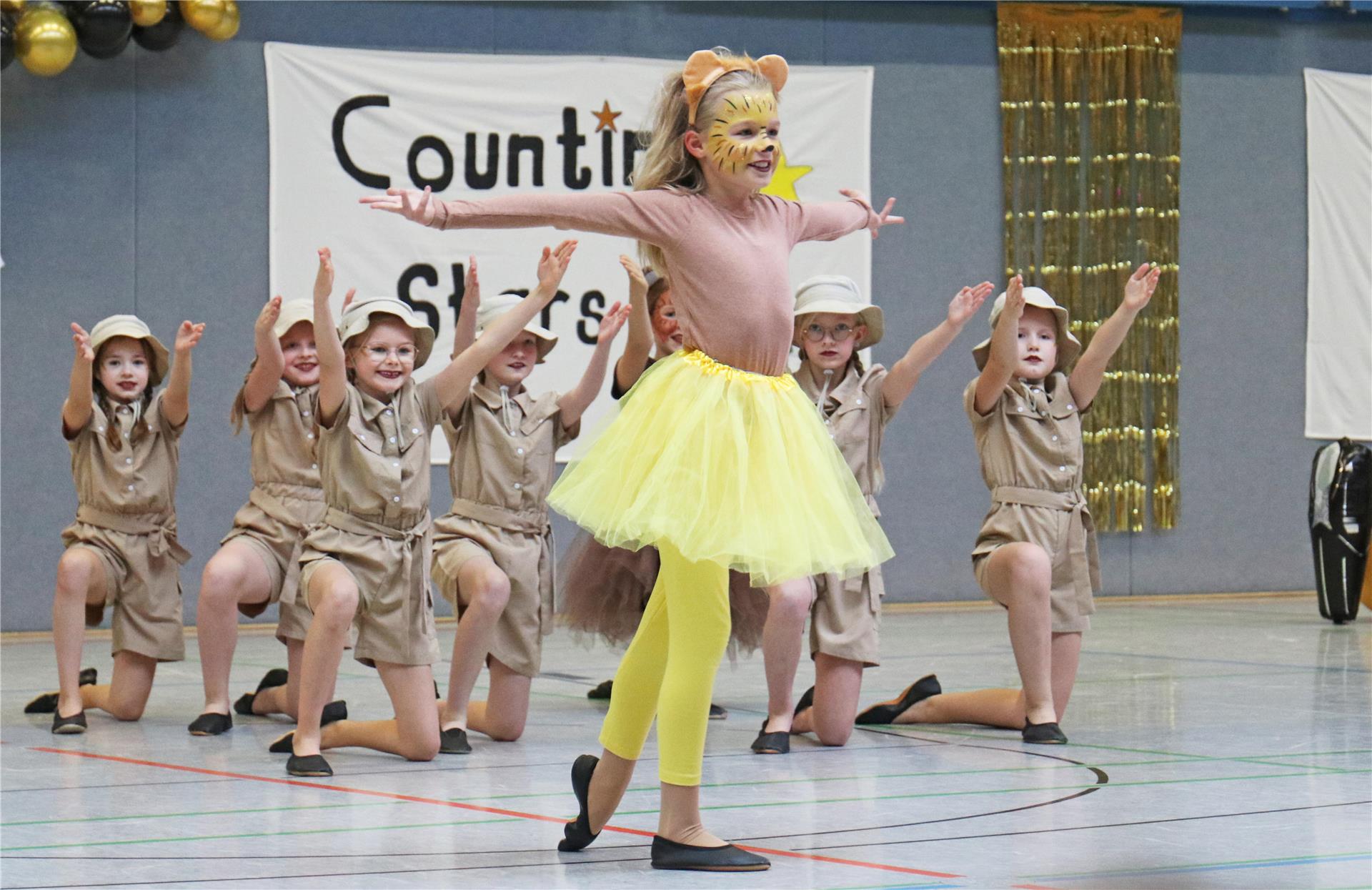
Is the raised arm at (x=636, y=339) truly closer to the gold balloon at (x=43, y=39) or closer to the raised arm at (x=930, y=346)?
the raised arm at (x=930, y=346)

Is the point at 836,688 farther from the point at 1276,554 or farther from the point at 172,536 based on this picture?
the point at 1276,554

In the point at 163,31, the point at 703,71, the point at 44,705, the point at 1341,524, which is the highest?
the point at 163,31

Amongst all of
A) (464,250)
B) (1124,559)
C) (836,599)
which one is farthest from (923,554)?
(836,599)

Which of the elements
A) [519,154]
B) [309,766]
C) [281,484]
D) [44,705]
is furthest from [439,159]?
[309,766]

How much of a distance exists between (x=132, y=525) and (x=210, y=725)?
2.22 feet

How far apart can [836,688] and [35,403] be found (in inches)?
174

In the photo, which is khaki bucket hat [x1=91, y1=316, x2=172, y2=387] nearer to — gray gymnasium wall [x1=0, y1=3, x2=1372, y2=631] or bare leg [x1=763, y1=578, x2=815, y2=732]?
bare leg [x1=763, y1=578, x2=815, y2=732]

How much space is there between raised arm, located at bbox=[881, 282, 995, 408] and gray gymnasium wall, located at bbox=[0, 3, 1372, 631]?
3.84 metres

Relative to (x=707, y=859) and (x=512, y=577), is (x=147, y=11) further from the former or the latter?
(x=707, y=859)

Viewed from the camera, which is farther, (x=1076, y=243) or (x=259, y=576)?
(x=1076, y=243)

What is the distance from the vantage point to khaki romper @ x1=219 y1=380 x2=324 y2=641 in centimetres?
491

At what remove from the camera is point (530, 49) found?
323 inches

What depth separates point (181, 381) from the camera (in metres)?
4.85

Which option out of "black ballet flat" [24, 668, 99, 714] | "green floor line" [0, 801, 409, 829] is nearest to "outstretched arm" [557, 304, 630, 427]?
"green floor line" [0, 801, 409, 829]
